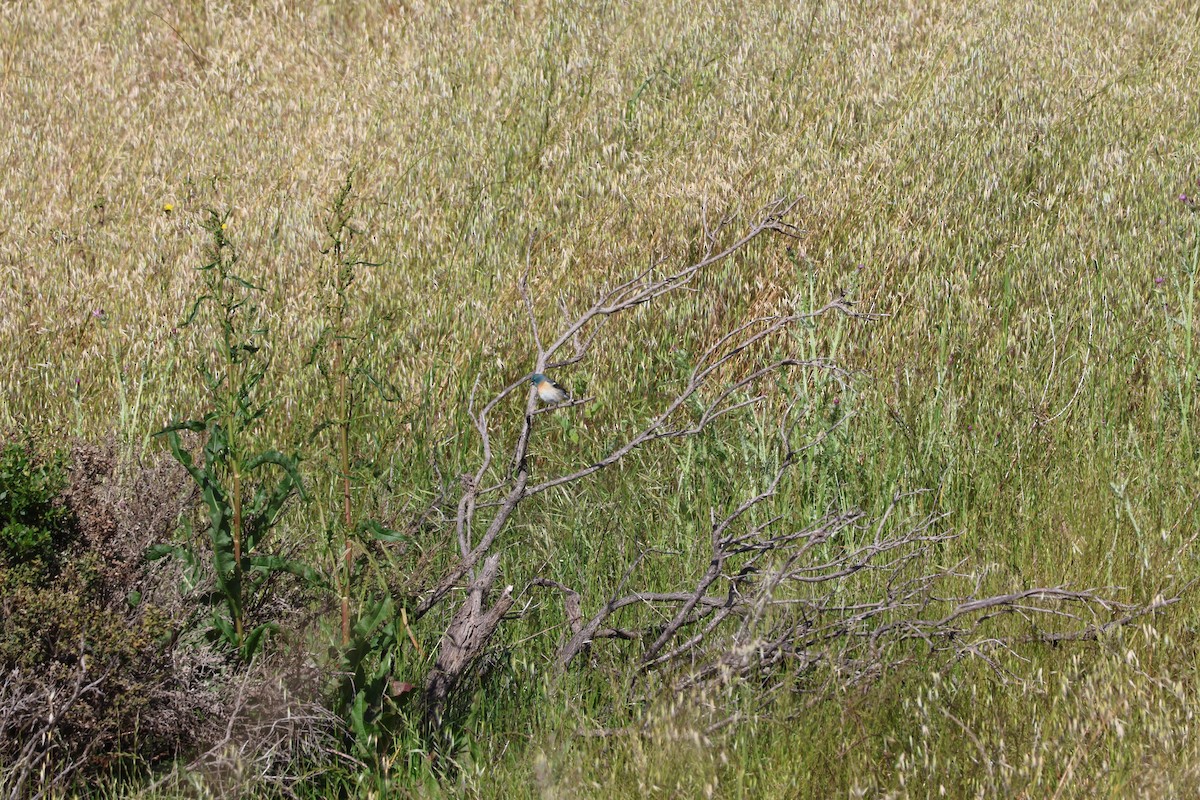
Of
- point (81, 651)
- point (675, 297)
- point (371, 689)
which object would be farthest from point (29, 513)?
point (675, 297)

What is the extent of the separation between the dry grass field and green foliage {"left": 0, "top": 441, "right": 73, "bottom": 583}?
0.49 m

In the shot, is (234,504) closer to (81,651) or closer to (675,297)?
(81,651)

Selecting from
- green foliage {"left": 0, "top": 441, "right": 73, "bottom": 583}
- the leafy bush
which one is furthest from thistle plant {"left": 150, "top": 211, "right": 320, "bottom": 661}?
green foliage {"left": 0, "top": 441, "right": 73, "bottom": 583}

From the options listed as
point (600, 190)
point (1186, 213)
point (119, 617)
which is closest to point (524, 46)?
point (600, 190)

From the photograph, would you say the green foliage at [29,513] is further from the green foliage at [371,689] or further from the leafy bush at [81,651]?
the green foliage at [371,689]

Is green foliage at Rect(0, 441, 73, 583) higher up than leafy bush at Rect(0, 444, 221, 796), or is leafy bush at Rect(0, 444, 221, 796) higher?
green foliage at Rect(0, 441, 73, 583)

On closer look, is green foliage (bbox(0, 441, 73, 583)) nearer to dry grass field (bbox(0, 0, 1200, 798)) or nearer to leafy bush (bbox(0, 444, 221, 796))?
leafy bush (bbox(0, 444, 221, 796))

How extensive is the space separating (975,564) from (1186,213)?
8.05 ft

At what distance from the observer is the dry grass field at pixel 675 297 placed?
7.69ft

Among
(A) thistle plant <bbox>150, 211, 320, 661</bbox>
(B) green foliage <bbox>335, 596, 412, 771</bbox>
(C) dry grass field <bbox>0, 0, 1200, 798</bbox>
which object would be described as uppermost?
(A) thistle plant <bbox>150, 211, 320, 661</bbox>

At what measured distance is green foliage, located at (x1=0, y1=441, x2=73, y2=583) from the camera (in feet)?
7.62

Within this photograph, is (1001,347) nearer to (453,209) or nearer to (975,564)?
(975,564)

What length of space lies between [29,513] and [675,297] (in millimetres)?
2595

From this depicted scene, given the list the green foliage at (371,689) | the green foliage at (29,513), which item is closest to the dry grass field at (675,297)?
the green foliage at (371,689)
